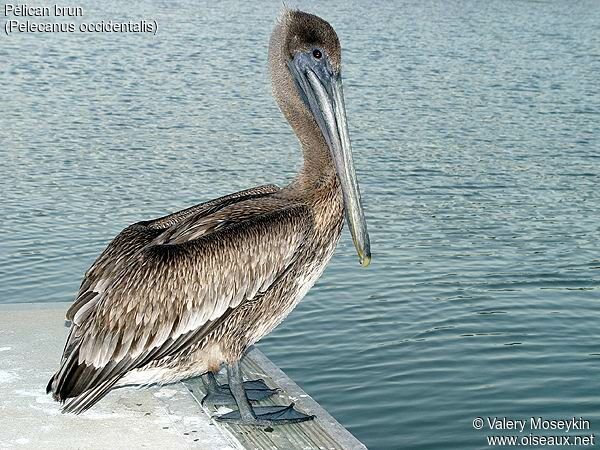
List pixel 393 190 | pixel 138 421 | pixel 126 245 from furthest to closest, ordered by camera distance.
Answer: pixel 393 190, pixel 126 245, pixel 138 421

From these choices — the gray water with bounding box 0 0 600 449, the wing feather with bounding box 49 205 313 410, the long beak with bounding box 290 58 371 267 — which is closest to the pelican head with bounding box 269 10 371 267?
the long beak with bounding box 290 58 371 267

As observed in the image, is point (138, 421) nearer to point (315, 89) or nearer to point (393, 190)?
point (315, 89)

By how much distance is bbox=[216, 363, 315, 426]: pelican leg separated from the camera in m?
4.38

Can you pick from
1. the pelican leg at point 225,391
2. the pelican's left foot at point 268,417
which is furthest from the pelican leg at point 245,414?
the pelican leg at point 225,391

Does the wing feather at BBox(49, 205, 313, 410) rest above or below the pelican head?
below

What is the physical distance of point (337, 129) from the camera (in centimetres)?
465

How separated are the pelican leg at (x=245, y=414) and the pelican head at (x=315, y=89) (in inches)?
26.3

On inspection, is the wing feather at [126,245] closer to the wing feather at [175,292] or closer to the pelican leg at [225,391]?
the wing feather at [175,292]

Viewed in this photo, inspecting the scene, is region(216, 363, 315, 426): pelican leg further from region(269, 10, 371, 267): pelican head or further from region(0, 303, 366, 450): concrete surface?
region(269, 10, 371, 267): pelican head

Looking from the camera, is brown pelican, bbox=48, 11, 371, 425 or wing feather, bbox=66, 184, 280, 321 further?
wing feather, bbox=66, 184, 280, 321

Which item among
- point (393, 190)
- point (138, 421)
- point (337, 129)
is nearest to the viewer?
point (138, 421)

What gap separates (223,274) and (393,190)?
619 centimetres

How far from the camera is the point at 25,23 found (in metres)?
22.3

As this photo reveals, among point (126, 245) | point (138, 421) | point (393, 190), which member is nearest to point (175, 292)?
point (126, 245)
